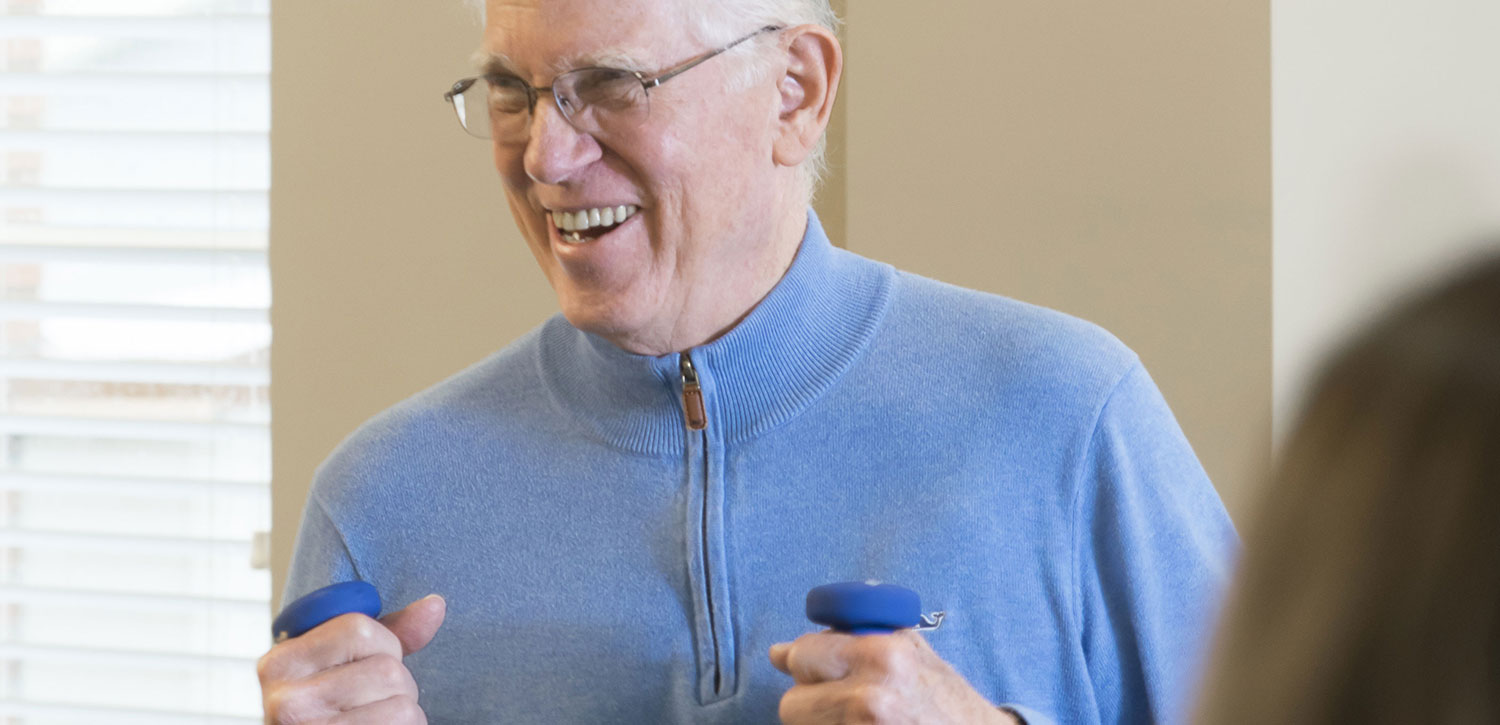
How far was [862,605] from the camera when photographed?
1103 mm

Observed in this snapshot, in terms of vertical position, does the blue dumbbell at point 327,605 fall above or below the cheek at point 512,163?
below

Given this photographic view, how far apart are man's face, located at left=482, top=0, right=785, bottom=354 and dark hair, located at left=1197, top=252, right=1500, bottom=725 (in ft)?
3.06

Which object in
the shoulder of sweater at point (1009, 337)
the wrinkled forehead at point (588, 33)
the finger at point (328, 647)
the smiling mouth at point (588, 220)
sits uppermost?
the wrinkled forehead at point (588, 33)

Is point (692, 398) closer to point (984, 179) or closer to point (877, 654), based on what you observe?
point (877, 654)

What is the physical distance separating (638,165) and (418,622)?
440mm

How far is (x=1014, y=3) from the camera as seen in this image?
6.05 feet

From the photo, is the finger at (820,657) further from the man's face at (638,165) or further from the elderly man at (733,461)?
the man's face at (638,165)

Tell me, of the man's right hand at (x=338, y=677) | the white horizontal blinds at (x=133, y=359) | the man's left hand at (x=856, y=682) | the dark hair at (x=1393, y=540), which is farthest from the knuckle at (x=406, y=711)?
the white horizontal blinds at (x=133, y=359)

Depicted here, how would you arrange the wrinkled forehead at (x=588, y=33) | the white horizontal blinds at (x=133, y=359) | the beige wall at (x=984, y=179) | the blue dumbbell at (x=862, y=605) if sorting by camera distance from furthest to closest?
the white horizontal blinds at (x=133, y=359)
the beige wall at (x=984, y=179)
the wrinkled forehead at (x=588, y=33)
the blue dumbbell at (x=862, y=605)

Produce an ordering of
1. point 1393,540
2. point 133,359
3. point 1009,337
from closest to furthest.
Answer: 1. point 1393,540
2. point 1009,337
3. point 133,359

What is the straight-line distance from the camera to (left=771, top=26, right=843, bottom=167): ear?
1.46 m

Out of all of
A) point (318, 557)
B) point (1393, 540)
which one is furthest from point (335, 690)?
point (1393, 540)

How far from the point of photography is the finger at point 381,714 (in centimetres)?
122

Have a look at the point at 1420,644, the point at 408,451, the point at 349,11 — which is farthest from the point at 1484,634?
the point at 349,11
